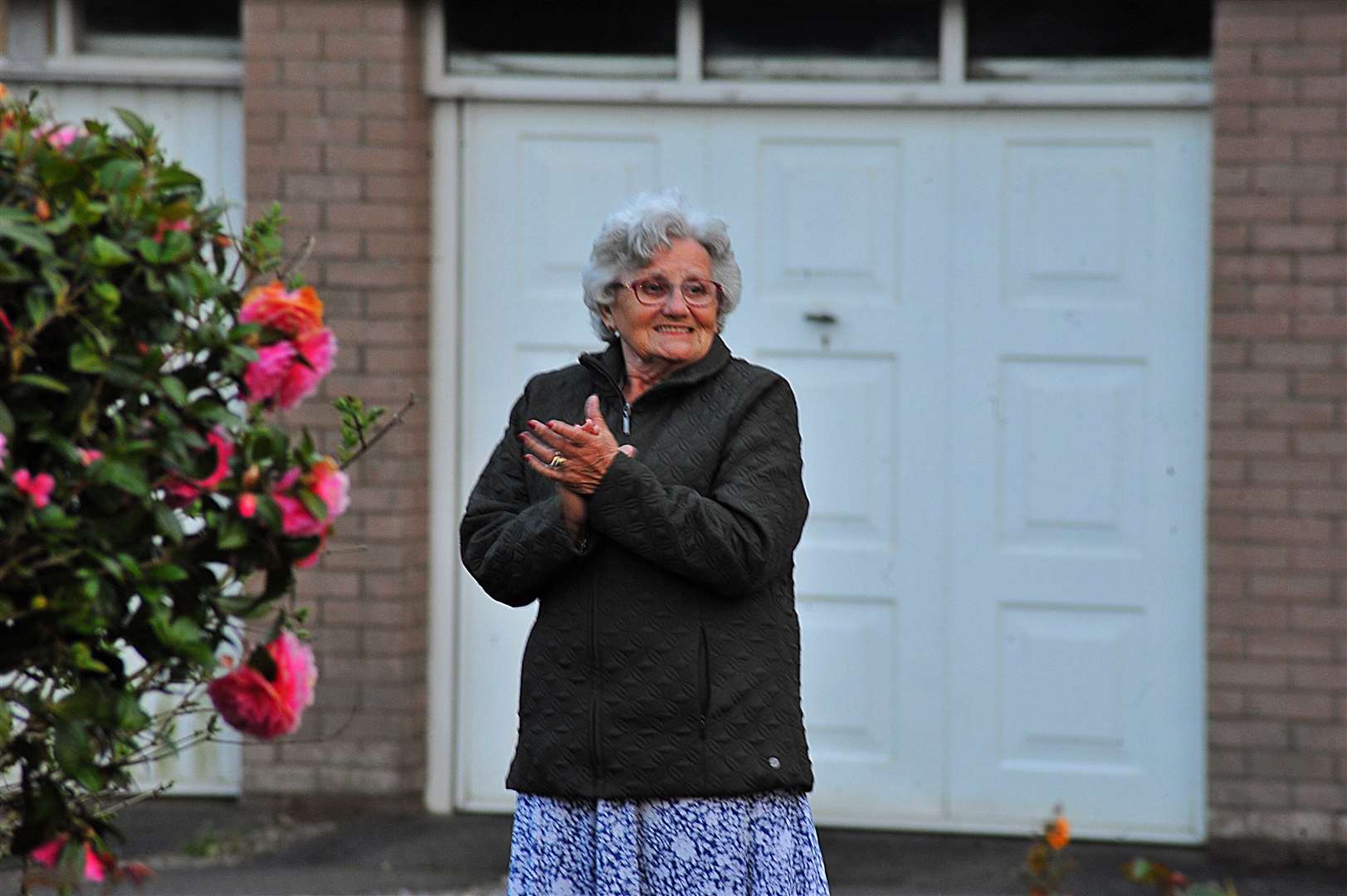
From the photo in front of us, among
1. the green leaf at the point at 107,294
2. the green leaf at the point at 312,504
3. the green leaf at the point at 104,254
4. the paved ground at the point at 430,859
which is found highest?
the green leaf at the point at 104,254

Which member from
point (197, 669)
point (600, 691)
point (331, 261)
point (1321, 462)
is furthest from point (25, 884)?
point (1321, 462)

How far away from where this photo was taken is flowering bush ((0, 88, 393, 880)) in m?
2.44

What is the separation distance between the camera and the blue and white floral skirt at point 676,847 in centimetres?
350

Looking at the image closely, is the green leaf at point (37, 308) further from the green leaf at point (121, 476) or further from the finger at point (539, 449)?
the finger at point (539, 449)

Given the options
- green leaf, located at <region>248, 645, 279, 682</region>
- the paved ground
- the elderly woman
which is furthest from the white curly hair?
the paved ground

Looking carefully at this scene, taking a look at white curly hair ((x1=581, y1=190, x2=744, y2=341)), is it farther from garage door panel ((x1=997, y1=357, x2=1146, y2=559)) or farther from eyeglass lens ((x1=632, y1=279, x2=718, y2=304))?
garage door panel ((x1=997, y1=357, x2=1146, y2=559))

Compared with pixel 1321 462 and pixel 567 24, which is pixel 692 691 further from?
pixel 567 24

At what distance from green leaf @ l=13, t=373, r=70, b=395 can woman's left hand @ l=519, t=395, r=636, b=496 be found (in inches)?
41.2

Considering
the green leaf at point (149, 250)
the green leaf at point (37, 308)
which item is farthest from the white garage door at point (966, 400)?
the green leaf at point (37, 308)

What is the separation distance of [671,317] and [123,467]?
136 centimetres

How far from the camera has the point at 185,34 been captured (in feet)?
21.6

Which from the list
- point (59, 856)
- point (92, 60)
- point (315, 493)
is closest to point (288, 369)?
point (315, 493)

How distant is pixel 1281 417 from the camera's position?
5.89 metres

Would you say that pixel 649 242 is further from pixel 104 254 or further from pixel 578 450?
pixel 104 254
